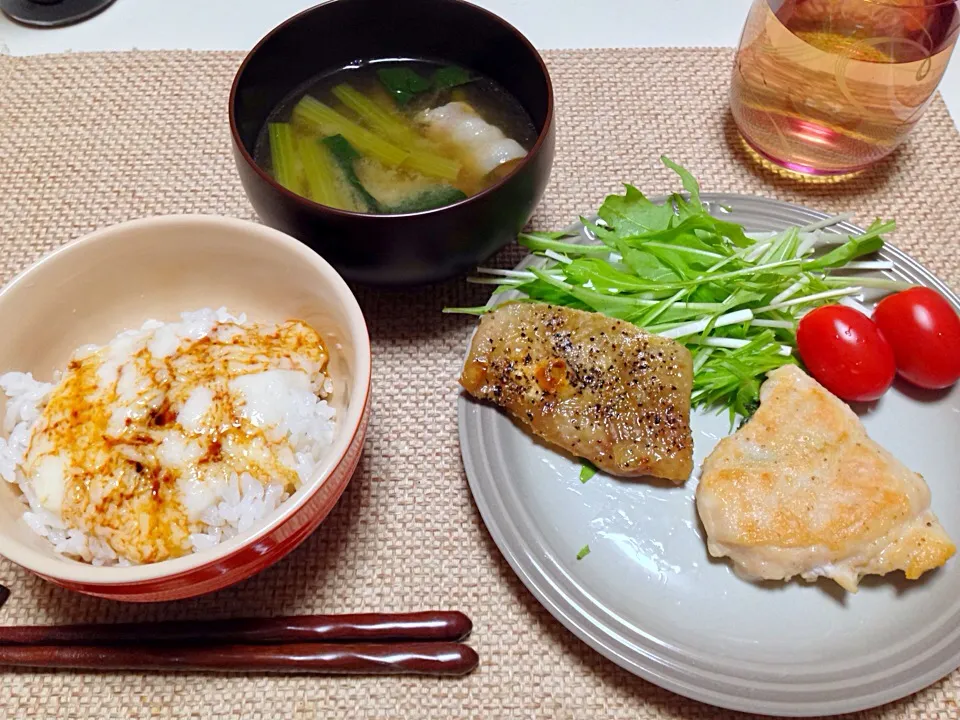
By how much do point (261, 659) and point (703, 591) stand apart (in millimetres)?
884

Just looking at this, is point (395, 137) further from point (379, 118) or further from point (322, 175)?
point (322, 175)

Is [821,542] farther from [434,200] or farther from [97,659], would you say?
[97,659]

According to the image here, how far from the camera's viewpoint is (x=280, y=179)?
1.81m

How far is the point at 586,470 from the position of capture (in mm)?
1623

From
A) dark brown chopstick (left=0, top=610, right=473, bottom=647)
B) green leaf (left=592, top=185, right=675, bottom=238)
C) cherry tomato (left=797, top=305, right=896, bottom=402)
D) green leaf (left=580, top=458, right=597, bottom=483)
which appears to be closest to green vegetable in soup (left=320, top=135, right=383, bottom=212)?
green leaf (left=592, top=185, right=675, bottom=238)

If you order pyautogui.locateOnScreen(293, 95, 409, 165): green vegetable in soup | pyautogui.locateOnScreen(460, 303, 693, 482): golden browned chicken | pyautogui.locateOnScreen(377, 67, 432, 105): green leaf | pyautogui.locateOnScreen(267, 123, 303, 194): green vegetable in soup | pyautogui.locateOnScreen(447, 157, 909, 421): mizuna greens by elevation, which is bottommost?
pyautogui.locateOnScreen(460, 303, 693, 482): golden browned chicken

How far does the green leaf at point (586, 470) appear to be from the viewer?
1616 mm

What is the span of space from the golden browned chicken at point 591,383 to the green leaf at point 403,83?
0.69 meters

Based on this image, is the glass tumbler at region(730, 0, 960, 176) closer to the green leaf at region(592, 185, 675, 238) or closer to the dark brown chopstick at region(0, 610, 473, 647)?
the green leaf at region(592, 185, 675, 238)

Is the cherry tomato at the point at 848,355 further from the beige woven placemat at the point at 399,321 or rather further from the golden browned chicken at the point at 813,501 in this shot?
the beige woven placemat at the point at 399,321

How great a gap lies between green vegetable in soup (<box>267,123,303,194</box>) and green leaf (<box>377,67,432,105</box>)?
31cm

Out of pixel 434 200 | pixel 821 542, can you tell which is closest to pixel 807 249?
pixel 821 542

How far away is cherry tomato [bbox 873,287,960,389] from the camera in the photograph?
65.3 inches

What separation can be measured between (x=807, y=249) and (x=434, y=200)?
98cm
